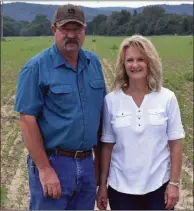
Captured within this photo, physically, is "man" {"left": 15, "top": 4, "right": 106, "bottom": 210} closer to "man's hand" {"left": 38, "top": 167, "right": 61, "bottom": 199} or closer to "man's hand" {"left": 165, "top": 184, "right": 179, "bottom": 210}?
"man's hand" {"left": 38, "top": 167, "right": 61, "bottom": 199}

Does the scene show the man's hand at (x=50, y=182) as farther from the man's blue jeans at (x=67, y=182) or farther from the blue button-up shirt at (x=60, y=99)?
the blue button-up shirt at (x=60, y=99)

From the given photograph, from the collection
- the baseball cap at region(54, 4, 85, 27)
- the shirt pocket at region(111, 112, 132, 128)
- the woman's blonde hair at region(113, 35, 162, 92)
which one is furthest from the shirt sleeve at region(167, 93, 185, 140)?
the baseball cap at region(54, 4, 85, 27)

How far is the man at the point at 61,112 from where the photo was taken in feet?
8.10

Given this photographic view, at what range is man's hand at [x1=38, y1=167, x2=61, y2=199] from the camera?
2523mm

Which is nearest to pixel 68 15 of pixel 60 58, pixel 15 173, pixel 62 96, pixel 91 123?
pixel 60 58

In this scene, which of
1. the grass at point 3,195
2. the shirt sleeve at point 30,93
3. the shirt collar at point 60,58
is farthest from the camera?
the grass at point 3,195

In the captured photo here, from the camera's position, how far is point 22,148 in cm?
677

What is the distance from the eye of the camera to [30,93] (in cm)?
244

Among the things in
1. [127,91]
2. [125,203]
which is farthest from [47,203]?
[127,91]

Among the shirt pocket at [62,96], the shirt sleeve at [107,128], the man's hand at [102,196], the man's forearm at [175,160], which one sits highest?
the shirt pocket at [62,96]

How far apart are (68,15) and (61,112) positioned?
1.86ft

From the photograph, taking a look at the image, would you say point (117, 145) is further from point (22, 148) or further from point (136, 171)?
point (22, 148)

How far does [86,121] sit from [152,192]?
0.59m

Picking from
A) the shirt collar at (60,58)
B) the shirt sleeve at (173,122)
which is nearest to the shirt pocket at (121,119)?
the shirt sleeve at (173,122)
